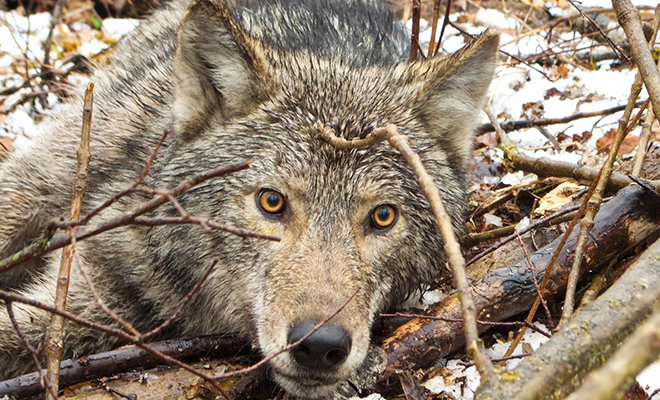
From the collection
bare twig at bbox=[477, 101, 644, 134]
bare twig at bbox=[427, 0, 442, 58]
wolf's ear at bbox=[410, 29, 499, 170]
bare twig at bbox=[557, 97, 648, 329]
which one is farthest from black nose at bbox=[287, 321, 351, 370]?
bare twig at bbox=[477, 101, 644, 134]

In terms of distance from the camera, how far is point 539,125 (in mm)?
6090

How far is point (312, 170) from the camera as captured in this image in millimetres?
3600

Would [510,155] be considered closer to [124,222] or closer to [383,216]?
[383,216]

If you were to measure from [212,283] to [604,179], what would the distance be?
7.19 ft

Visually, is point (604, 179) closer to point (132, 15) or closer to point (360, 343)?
point (360, 343)

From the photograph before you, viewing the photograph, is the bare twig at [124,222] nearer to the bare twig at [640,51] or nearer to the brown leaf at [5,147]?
the bare twig at [640,51]

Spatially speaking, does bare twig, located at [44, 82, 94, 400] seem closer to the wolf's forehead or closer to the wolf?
the wolf

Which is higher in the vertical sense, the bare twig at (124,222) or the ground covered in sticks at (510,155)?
the bare twig at (124,222)

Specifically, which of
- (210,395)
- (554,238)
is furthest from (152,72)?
(554,238)

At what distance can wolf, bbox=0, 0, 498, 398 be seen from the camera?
3279 millimetres

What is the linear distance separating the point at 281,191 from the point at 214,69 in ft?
2.82

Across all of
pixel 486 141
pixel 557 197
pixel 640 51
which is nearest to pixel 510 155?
pixel 557 197

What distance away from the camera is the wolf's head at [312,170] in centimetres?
329

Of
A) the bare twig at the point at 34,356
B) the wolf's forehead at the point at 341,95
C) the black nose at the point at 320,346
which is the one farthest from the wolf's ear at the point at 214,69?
the bare twig at the point at 34,356
